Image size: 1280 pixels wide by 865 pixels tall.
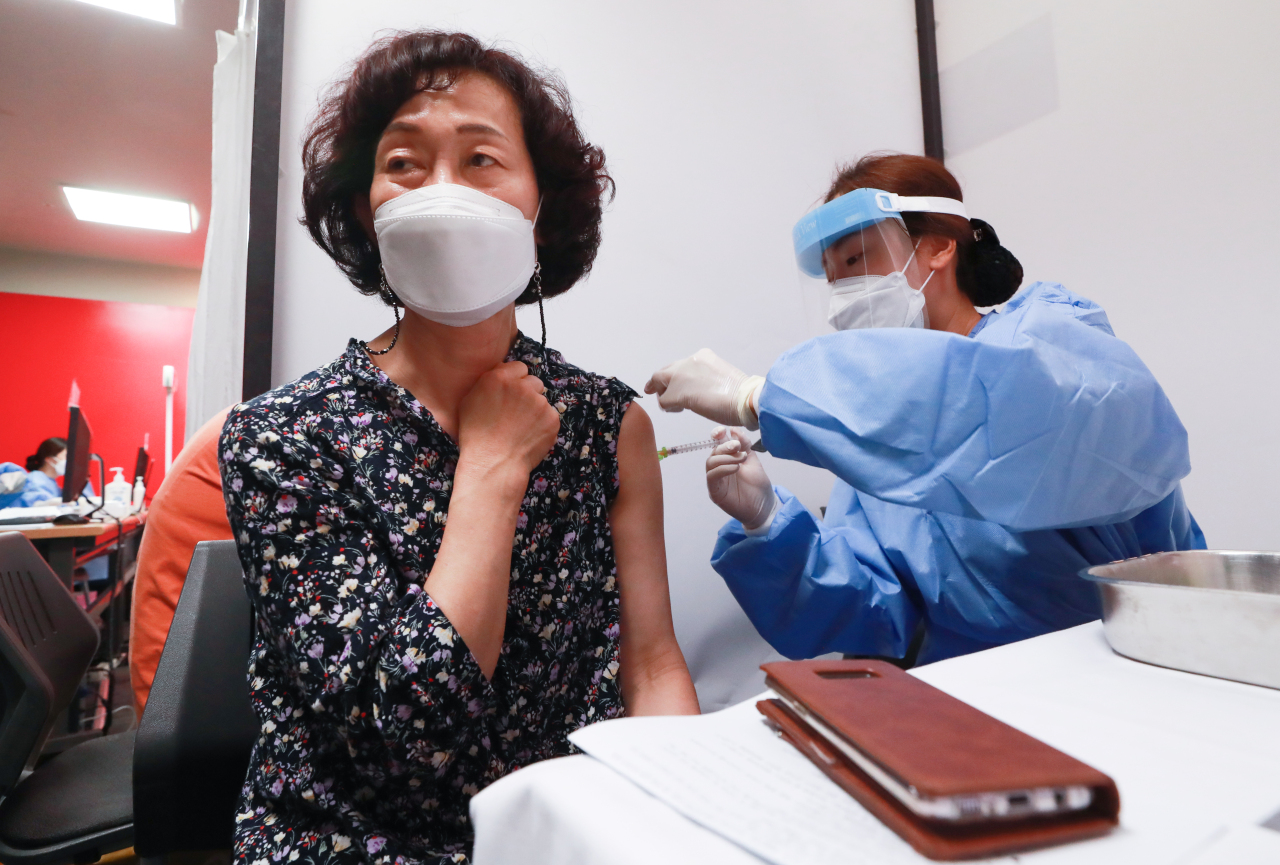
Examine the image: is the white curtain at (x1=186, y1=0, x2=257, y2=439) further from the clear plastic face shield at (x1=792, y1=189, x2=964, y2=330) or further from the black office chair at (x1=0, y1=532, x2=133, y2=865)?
the clear plastic face shield at (x1=792, y1=189, x2=964, y2=330)

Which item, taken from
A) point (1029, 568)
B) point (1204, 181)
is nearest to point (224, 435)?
point (1029, 568)

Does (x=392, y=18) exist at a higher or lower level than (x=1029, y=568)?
higher

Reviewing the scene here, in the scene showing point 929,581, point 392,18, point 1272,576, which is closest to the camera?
point 1272,576

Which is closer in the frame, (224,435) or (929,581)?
(224,435)

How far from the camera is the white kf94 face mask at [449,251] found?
0.83 m

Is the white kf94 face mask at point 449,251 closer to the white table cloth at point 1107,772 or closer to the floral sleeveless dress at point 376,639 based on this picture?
the floral sleeveless dress at point 376,639

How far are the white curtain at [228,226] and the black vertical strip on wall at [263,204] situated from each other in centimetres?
4

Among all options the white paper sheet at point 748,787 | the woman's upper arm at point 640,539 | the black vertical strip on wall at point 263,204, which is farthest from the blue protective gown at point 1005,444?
the black vertical strip on wall at point 263,204

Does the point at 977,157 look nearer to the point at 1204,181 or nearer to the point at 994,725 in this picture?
the point at 1204,181

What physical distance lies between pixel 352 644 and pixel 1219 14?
7.09ft

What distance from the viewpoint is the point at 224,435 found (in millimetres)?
752

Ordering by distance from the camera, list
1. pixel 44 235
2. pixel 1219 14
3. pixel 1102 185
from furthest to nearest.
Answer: pixel 44 235 < pixel 1102 185 < pixel 1219 14

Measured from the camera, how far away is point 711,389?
43.3 inches

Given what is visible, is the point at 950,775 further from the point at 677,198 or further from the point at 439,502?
the point at 677,198
